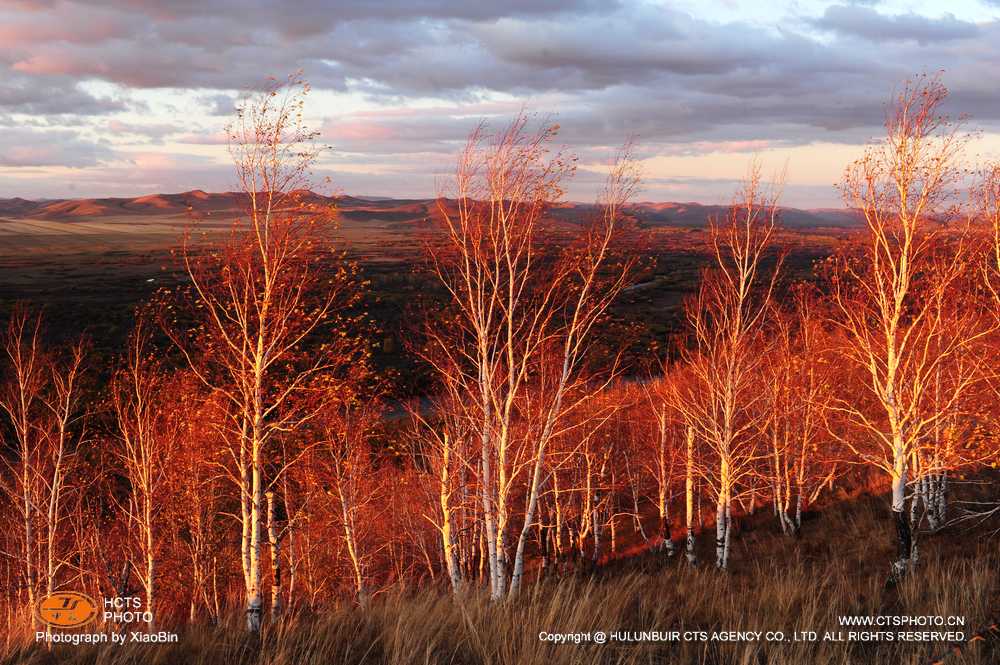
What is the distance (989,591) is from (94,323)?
88513mm

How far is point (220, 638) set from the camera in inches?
242

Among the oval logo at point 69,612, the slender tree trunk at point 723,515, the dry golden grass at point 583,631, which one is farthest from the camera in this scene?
the slender tree trunk at point 723,515

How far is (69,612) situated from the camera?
354 inches

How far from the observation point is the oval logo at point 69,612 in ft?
27.1

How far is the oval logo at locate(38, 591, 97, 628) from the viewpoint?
826cm

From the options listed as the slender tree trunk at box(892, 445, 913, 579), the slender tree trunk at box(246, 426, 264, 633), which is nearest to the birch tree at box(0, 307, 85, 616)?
the slender tree trunk at box(246, 426, 264, 633)

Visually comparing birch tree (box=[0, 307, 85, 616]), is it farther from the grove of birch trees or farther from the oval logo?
the oval logo

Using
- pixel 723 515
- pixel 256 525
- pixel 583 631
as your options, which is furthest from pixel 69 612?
pixel 723 515

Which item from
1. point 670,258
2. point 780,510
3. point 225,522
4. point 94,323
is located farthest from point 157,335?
point 670,258

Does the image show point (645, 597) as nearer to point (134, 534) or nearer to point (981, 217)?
point (981, 217)

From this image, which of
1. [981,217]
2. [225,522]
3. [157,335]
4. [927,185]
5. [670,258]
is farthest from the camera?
[670,258]

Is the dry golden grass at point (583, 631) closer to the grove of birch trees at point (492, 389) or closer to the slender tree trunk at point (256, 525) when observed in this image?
the grove of birch trees at point (492, 389)

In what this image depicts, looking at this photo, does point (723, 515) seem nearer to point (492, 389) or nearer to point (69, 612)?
point (492, 389)

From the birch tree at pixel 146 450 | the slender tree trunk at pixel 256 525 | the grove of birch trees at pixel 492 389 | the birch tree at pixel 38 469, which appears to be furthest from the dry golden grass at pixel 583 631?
the birch tree at pixel 38 469
